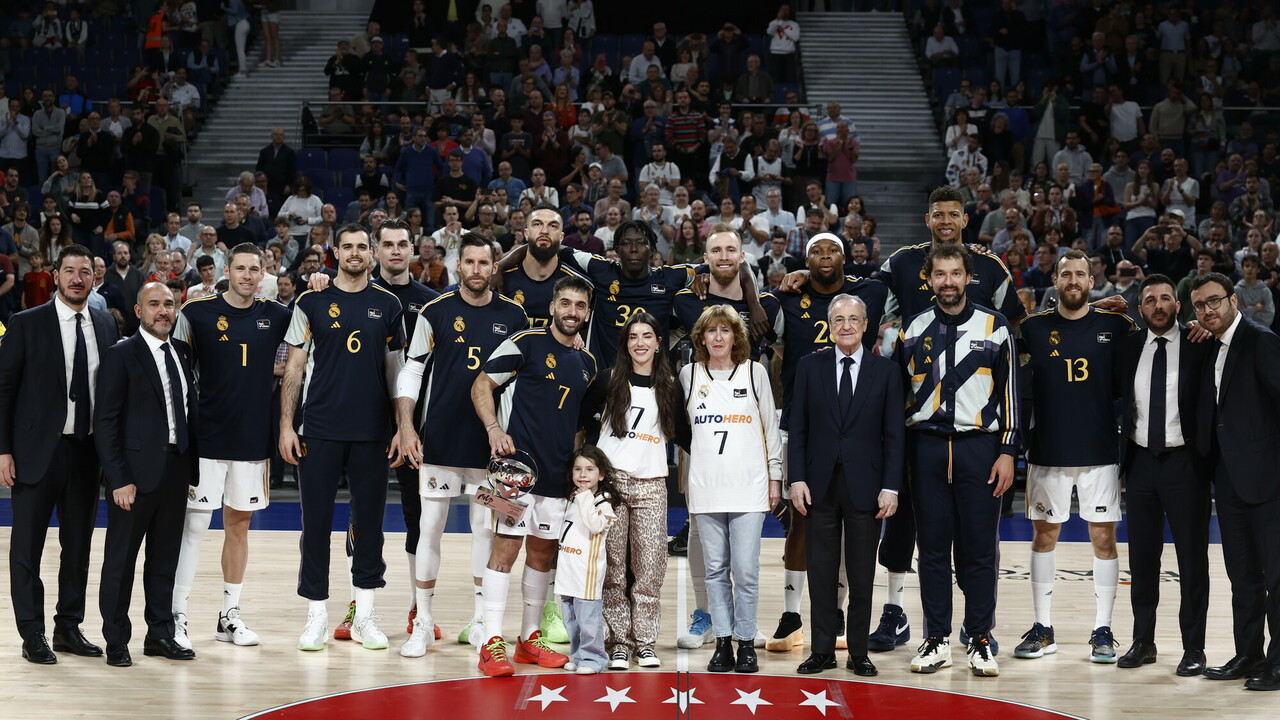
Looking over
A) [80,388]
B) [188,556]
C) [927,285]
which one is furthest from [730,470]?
[80,388]

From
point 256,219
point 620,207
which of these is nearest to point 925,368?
point 620,207

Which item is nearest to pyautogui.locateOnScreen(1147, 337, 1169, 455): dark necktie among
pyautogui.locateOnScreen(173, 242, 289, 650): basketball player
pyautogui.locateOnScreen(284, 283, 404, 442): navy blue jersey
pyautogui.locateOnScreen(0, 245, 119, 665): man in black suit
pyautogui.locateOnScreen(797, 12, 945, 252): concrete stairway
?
pyautogui.locateOnScreen(284, 283, 404, 442): navy blue jersey

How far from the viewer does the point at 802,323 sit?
23.3 feet

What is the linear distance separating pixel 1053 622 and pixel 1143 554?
3.52 ft

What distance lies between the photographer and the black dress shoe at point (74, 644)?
21.8ft

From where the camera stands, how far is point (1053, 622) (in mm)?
7602

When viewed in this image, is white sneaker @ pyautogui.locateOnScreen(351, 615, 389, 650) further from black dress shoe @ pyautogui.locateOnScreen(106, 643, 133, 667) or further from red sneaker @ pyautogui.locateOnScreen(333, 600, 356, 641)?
black dress shoe @ pyautogui.locateOnScreen(106, 643, 133, 667)

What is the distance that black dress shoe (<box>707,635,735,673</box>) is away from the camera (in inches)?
253

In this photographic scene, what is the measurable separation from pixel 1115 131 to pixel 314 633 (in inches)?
524

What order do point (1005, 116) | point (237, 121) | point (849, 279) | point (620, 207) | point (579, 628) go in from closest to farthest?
point (579, 628) < point (849, 279) < point (620, 207) < point (1005, 116) < point (237, 121)

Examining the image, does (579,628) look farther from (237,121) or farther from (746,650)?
(237,121)

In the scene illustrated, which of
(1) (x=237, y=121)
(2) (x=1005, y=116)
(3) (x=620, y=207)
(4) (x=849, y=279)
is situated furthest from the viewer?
(1) (x=237, y=121)

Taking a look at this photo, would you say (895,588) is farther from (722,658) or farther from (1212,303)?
(1212,303)

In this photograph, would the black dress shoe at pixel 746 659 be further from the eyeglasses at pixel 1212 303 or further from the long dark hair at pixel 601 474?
the eyeglasses at pixel 1212 303
